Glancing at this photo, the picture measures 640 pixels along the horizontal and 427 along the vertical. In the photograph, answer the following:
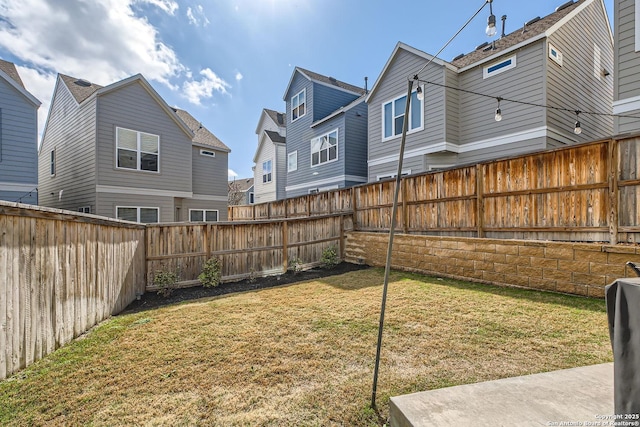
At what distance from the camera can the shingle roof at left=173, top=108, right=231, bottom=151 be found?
15045 millimetres

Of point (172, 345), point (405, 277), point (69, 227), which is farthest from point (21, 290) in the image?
point (405, 277)

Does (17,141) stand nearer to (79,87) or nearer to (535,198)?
(79,87)

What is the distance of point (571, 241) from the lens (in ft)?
16.3

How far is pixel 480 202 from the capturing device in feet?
20.7

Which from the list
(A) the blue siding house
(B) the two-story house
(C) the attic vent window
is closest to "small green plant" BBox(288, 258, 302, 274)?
(A) the blue siding house

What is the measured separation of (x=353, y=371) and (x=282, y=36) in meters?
11.7

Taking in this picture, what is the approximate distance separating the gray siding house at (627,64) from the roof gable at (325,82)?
1229 cm

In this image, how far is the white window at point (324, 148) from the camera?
14969 millimetres

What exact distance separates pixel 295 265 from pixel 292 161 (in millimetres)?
11095

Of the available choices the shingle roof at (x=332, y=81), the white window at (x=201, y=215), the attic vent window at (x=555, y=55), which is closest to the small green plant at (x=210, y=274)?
the white window at (x=201, y=215)

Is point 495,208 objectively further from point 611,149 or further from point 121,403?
point 121,403

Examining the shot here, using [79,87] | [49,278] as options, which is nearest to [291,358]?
[49,278]

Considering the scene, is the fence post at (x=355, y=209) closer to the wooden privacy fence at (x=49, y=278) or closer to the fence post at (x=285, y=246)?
the fence post at (x=285, y=246)

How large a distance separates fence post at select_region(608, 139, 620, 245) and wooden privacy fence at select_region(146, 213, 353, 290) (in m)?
6.50
